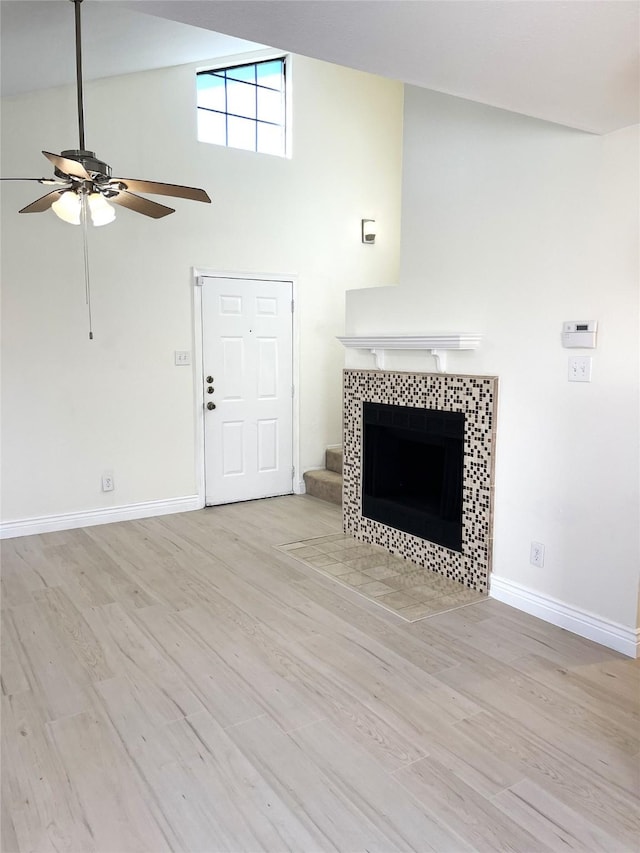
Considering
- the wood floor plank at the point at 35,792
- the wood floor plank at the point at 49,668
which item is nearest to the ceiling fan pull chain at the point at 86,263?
the wood floor plank at the point at 49,668

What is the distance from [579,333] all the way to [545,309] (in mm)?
250

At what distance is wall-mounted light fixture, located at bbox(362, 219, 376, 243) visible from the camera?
19.4ft

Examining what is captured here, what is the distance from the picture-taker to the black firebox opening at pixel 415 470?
3703 millimetres

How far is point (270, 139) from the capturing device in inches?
215

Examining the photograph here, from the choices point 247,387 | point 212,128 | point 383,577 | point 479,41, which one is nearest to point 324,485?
point 247,387

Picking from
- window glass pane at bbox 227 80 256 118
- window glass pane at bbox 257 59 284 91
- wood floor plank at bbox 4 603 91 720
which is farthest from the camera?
window glass pane at bbox 257 59 284 91

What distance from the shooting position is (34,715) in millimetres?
2383

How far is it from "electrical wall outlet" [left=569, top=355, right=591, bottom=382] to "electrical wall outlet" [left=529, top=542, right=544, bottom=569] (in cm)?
85

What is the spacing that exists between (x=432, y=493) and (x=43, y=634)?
89.9 inches

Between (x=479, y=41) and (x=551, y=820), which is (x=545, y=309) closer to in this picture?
(x=479, y=41)

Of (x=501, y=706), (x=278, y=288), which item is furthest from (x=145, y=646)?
(x=278, y=288)

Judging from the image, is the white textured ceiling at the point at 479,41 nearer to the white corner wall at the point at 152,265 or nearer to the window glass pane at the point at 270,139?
the white corner wall at the point at 152,265

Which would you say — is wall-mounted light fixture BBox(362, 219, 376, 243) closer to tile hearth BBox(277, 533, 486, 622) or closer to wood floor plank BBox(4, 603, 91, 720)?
tile hearth BBox(277, 533, 486, 622)

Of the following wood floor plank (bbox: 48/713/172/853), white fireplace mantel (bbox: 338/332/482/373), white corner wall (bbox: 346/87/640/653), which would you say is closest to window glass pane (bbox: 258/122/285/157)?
white corner wall (bbox: 346/87/640/653)
